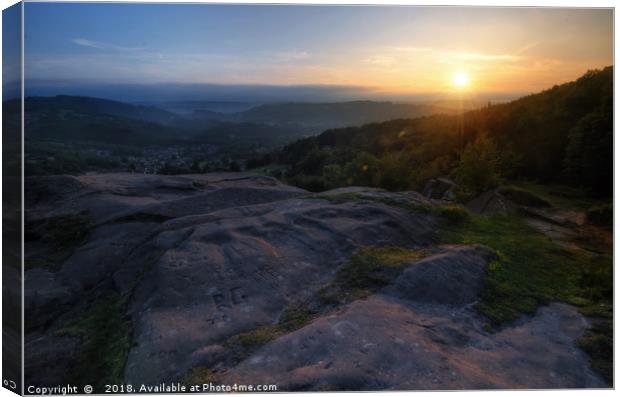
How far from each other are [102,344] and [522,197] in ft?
37.1

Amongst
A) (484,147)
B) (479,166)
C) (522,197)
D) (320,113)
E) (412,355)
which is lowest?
(412,355)

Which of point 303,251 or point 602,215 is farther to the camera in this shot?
point 602,215

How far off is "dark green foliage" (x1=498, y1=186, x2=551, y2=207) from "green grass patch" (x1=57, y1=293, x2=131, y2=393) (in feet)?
34.3

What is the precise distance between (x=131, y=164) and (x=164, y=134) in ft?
3.86

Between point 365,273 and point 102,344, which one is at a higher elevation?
point 365,273

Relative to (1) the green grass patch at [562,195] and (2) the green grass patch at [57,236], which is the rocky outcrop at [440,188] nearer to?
(1) the green grass patch at [562,195]

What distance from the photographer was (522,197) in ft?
45.2

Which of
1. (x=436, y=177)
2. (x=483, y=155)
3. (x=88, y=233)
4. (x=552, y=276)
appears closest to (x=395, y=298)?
(x=552, y=276)

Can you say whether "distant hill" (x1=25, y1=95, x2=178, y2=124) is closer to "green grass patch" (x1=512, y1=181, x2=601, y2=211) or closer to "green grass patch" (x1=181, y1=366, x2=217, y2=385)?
"green grass patch" (x1=181, y1=366, x2=217, y2=385)

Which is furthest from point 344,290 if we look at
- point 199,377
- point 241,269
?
point 199,377

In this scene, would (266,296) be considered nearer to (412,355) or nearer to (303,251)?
(303,251)

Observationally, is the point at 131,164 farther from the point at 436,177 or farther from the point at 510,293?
the point at 436,177

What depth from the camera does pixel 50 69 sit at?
344 inches

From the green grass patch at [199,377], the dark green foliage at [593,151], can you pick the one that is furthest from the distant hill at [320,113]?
the green grass patch at [199,377]
